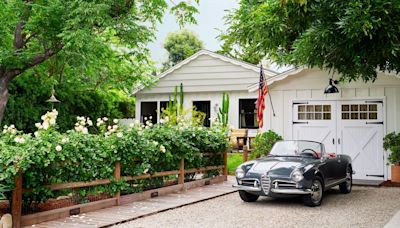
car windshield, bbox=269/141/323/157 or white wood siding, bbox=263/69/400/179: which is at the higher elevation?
white wood siding, bbox=263/69/400/179

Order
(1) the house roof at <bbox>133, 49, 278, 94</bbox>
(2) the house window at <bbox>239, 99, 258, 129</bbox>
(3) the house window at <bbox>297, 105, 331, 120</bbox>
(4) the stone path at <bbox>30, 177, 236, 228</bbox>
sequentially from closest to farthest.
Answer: (4) the stone path at <bbox>30, 177, 236, 228</bbox> < (3) the house window at <bbox>297, 105, 331, 120</bbox> < (1) the house roof at <bbox>133, 49, 278, 94</bbox> < (2) the house window at <bbox>239, 99, 258, 129</bbox>

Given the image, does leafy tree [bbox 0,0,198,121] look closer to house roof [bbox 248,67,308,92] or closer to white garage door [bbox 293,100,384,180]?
house roof [bbox 248,67,308,92]

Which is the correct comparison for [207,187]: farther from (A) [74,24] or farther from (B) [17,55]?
(B) [17,55]

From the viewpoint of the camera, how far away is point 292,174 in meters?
9.30

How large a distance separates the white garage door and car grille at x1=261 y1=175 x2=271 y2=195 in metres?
5.92

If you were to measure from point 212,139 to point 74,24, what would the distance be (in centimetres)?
491

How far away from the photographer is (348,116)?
14.5 metres

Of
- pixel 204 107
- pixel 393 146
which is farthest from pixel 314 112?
pixel 204 107

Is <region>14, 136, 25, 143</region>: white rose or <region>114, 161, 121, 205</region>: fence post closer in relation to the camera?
<region>14, 136, 25, 143</region>: white rose

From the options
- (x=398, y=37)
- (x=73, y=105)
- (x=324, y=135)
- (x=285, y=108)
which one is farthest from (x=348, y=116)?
(x=73, y=105)

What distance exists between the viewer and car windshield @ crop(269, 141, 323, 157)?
417 inches

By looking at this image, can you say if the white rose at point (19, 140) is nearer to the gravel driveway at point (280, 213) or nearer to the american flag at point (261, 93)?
the gravel driveway at point (280, 213)

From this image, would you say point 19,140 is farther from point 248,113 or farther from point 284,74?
point 248,113

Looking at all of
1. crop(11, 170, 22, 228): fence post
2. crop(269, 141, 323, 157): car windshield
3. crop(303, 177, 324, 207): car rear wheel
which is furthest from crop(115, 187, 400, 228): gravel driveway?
crop(11, 170, 22, 228): fence post
